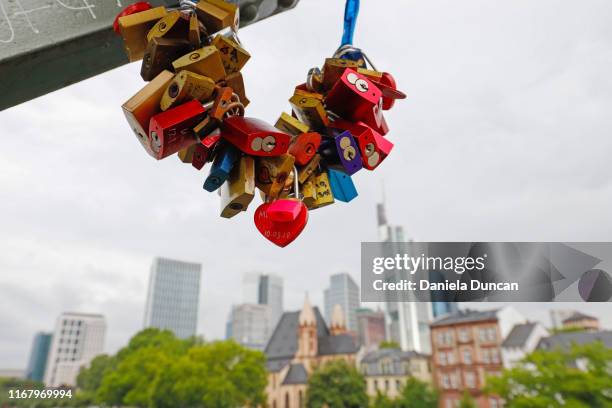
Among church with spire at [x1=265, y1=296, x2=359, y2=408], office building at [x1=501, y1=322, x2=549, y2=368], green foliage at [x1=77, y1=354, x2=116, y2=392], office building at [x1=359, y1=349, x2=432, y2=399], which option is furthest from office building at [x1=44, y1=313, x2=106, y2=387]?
office building at [x1=501, y1=322, x2=549, y2=368]

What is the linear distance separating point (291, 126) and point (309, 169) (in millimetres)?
128

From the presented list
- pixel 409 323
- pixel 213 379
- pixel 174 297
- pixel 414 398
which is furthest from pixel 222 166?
pixel 174 297

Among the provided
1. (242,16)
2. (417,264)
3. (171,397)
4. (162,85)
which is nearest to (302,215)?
(162,85)

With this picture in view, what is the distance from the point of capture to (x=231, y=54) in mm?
1014

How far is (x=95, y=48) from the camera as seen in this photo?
1.23 meters

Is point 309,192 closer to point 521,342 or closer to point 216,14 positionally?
point 216,14

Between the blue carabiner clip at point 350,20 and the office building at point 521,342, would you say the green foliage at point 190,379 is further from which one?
the blue carabiner clip at point 350,20

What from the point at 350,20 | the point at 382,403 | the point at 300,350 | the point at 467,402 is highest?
the point at 300,350

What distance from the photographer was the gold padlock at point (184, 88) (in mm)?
923

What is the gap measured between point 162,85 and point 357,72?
558mm

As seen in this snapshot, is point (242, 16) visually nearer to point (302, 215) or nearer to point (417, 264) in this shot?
point (302, 215)

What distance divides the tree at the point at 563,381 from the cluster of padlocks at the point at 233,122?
1967 centimetres

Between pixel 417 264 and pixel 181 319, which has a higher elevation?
pixel 181 319

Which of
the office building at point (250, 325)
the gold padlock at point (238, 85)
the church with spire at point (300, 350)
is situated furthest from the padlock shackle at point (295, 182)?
the office building at point (250, 325)
